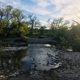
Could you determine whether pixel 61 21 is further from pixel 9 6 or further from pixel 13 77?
pixel 13 77

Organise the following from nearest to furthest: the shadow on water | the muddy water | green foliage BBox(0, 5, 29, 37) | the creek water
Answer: the shadow on water < the creek water < the muddy water < green foliage BBox(0, 5, 29, 37)

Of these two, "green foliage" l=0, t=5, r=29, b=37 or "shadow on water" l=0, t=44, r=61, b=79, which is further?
"green foliage" l=0, t=5, r=29, b=37

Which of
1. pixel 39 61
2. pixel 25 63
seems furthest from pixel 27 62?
pixel 39 61

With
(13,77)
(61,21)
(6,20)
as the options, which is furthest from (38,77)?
(61,21)

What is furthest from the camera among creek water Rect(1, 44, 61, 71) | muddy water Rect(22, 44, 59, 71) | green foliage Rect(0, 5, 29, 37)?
green foliage Rect(0, 5, 29, 37)

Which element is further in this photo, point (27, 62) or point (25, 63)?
point (27, 62)

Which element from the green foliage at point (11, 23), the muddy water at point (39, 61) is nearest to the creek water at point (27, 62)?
the muddy water at point (39, 61)

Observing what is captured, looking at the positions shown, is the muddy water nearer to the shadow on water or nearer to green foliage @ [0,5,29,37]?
the shadow on water

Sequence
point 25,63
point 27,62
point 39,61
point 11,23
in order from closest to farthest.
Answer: point 25,63
point 27,62
point 39,61
point 11,23

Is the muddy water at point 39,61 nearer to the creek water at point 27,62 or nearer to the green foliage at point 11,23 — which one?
the creek water at point 27,62

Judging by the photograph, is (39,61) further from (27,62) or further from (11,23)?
(11,23)

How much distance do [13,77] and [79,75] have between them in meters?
5.33

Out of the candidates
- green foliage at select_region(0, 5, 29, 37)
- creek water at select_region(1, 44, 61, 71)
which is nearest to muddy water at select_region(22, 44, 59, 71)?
creek water at select_region(1, 44, 61, 71)

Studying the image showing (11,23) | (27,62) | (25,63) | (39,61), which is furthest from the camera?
(11,23)
